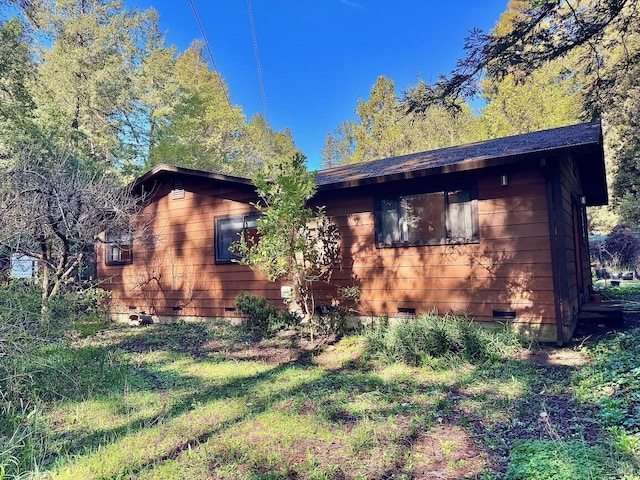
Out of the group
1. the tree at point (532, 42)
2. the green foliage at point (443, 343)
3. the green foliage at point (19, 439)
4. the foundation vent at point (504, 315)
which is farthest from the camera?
the foundation vent at point (504, 315)

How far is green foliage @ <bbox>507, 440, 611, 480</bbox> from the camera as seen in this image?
7.52 feet

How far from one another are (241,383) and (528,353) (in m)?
3.81

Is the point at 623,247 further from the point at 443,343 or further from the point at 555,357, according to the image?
the point at 443,343

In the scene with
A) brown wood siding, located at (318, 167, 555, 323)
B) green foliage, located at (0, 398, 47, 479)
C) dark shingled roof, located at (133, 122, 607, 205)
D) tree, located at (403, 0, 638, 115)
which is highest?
tree, located at (403, 0, 638, 115)

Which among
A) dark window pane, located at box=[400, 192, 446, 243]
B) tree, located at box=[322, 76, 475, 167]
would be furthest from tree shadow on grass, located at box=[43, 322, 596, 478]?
tree, located at box=[322, 76, 475, 167]

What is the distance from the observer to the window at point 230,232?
313 inches

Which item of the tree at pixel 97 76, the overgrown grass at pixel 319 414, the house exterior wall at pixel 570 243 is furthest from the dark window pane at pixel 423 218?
the tree at pixel 97 76

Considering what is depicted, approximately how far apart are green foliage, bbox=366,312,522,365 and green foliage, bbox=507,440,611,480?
221cm

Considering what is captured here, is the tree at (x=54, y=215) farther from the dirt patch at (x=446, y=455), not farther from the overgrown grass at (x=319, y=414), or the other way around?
the dirt patch at (x=446, y=455)

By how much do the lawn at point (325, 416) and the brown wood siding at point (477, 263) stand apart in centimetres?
87

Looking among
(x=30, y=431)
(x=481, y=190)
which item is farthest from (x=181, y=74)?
(x=30, y=431)

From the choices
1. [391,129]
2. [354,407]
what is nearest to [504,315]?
[354,407]

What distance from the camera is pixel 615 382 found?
366cm

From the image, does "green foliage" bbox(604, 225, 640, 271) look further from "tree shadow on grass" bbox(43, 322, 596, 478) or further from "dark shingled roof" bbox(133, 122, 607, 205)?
"tree shadow on grass" bbox(43, 322, 596, 478)
